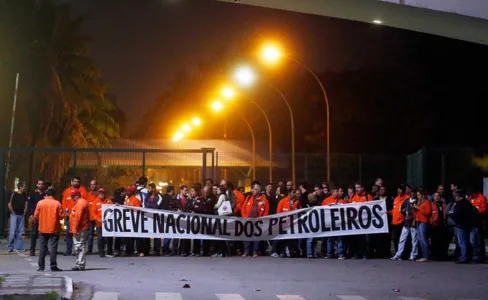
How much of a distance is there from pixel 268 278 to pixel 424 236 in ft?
18.6

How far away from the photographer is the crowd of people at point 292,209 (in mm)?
21031

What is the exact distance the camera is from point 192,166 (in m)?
29.2

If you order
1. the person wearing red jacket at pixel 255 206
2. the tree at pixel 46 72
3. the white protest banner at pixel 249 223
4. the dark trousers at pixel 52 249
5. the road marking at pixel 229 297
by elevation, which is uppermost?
the tree at pixel 46 72

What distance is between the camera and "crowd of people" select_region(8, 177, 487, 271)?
21031 millimetres

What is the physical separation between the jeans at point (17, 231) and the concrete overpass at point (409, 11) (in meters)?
11.3

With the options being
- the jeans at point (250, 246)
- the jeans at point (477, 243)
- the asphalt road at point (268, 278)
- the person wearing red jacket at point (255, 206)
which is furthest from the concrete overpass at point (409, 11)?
the jeans at point (250, 246)

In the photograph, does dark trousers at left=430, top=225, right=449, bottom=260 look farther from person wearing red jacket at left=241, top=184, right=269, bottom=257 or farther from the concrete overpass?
the concrete overpass

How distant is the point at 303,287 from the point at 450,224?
22.9 ft

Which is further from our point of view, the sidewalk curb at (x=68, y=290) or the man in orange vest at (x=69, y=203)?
the man in orange vest at (x=69, y=203)

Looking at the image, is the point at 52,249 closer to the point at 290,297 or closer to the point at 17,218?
the point at 17,218

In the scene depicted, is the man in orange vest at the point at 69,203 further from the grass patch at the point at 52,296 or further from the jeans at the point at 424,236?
the jeans at the point at 424,236

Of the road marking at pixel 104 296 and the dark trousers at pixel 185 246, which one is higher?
the dark trousers at pixel 185 246

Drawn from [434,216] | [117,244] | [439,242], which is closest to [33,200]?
[117,244]

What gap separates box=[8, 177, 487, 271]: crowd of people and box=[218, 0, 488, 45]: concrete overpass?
712 centimetres
